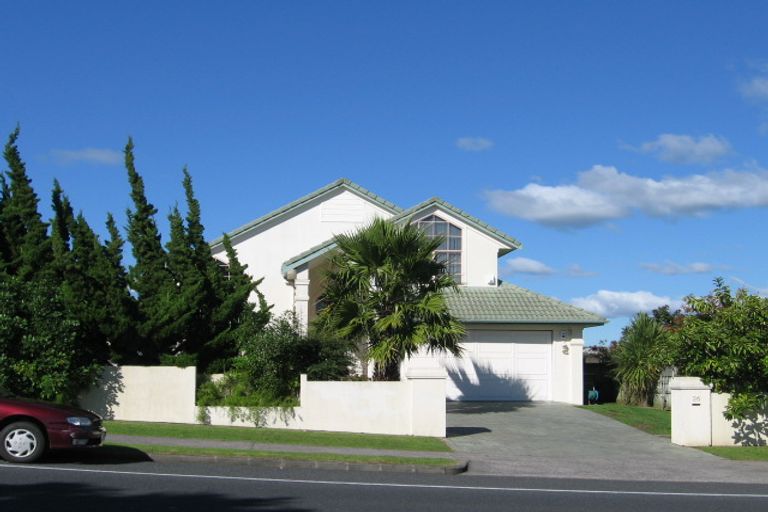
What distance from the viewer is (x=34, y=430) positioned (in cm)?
1266

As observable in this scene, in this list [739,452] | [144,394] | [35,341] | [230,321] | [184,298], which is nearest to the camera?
[739,452]

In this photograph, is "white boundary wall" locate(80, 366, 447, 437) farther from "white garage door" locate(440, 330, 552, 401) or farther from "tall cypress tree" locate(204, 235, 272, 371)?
"white garage door" locate(440, 330, 552, 401)

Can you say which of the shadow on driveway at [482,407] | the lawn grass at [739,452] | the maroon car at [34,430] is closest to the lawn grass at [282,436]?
the maroon car at [34,430]

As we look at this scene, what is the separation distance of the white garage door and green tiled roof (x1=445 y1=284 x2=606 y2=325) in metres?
0.62

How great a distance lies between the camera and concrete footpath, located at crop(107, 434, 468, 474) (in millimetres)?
14086

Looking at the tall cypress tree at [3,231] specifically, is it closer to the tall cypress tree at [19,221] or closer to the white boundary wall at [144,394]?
the tall cypress tree at [19,221]

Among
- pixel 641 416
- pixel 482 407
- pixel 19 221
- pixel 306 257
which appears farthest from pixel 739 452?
pixel 19 221

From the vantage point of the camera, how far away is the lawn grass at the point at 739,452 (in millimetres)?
17016

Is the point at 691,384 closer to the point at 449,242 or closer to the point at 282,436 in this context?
the point at 282,436

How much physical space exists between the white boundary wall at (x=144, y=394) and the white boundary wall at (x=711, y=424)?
10.4 metres

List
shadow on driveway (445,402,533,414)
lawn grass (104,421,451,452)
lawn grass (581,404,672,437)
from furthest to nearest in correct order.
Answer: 1. shadow on driveway (445,402,533,414)
2. lawn grass (581,404,672,437)
3. lawn grass (104,421,451,452)

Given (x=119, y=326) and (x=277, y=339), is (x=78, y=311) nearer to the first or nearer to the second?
(x=119, y=326)

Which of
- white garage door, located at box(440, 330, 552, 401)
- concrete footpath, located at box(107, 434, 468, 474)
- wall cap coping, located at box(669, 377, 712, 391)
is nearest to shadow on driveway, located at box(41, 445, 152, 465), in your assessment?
concrete footpath, located at box(107, 434, 468, 474)

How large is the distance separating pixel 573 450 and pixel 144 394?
9.26 metres
